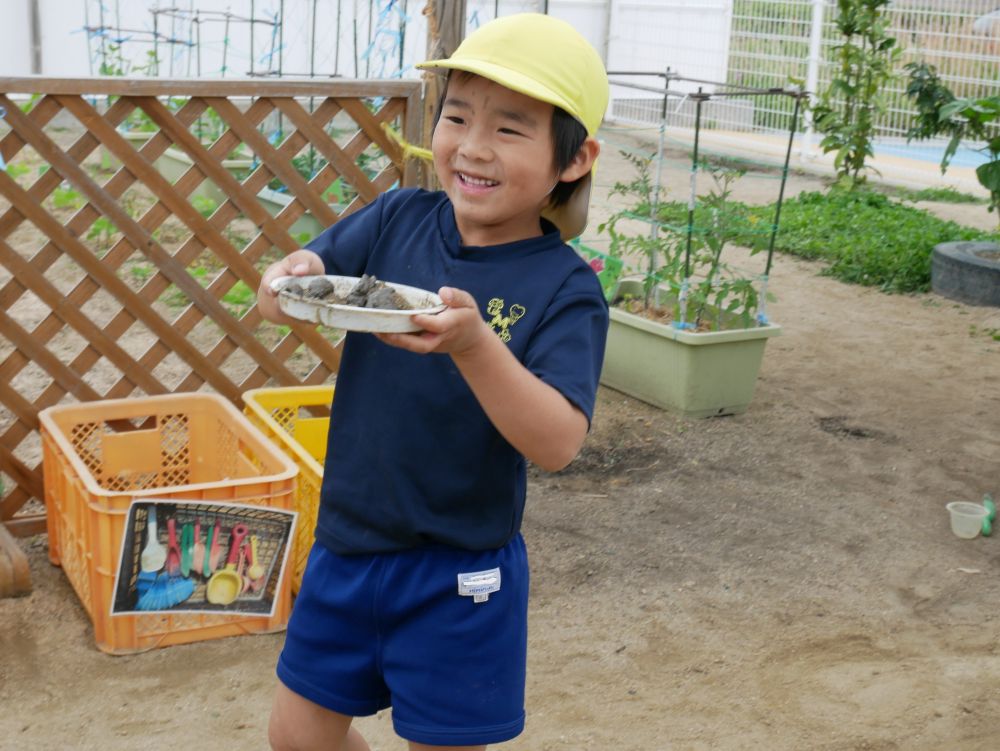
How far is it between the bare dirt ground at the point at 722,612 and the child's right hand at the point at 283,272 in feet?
4.00

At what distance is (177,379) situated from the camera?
4.66 m

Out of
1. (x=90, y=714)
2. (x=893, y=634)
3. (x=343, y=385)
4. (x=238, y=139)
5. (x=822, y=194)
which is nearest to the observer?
(x=343, y=385)

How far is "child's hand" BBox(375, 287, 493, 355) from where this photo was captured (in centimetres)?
127

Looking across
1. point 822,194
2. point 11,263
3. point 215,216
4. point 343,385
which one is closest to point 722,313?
point 215,216

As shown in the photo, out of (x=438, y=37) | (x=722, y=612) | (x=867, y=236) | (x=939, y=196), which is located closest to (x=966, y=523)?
(x=722, y=612)

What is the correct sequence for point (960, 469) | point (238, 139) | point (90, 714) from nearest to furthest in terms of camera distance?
point (90, 714)
point (238, 139)
point (960, 469)

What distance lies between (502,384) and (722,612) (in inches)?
78.5

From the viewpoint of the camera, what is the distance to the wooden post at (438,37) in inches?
138

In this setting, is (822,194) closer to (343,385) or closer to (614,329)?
(614,329)

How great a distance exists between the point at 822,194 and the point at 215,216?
6.48 m

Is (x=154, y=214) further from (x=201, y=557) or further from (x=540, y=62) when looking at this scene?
(x=540, y=62)

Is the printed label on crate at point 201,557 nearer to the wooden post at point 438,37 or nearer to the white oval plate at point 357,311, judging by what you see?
the wooden post at point 438,37

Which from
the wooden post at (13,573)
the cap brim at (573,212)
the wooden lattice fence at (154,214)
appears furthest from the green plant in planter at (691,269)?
the cap brim at (573,212)

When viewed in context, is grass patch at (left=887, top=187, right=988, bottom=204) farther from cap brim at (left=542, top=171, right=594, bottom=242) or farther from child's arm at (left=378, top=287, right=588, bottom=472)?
child's arm at (left=378, top=287, right=588, bottom=472)
